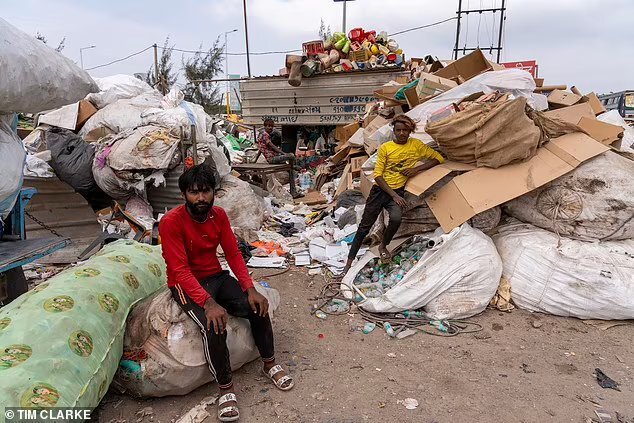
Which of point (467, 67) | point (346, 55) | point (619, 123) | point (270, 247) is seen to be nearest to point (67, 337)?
point (270, 247)

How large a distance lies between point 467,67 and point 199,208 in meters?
4.94

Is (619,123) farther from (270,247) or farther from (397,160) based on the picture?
(270,247)

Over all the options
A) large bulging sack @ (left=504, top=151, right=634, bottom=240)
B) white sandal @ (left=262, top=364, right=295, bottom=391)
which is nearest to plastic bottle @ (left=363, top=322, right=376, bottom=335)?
white sandal @ (left=262, top=364, right=295, bottom=391)

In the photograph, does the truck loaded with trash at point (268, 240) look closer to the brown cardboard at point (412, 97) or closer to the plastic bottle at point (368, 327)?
the plastic bottle at point (368, 327)

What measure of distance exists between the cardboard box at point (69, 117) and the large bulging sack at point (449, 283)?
184 inches

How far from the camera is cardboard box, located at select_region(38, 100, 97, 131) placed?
19.0ft

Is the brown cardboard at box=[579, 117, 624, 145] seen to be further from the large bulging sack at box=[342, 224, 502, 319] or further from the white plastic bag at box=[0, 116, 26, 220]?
the white plastic bag at box=[0, 116, 26, 220]

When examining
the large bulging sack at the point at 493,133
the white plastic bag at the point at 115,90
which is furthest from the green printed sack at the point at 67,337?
the white plastic bag at the point at 115,90

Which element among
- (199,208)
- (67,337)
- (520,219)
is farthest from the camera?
(520,219)

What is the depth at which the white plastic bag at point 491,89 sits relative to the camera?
4.59m

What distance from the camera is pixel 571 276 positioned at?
129 inches

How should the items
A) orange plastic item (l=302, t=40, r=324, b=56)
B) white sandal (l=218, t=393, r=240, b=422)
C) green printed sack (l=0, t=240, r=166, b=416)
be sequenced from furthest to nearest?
orange plastic item (l=302, t=40, r=324, b=56), white sandal (l=218, t=393, r=240, b=422), green printed sack (l=0, t=240, r=166, b=416)

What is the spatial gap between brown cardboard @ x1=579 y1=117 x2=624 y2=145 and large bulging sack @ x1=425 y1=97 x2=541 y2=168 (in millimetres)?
718

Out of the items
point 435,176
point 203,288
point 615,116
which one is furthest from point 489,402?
point 615,116
